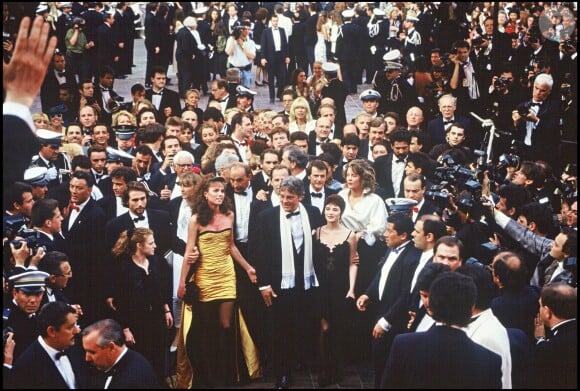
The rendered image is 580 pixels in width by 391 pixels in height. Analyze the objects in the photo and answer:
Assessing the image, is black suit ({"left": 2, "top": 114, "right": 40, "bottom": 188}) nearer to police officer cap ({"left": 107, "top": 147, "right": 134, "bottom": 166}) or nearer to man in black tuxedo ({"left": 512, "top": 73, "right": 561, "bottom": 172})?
police officer cap ({"left": 107, "top": 147, "right": 134, "bottom": 166})

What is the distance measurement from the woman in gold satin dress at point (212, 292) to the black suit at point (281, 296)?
0.18m

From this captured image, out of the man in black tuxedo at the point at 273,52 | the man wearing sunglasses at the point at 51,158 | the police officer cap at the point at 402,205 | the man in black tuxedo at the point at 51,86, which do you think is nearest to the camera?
the police officer cap at the point at 402,205

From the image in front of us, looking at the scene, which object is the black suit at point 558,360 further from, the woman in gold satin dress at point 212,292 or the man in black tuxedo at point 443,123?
the man in black tuxedo at point 443,123

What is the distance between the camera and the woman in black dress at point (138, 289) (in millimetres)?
6469

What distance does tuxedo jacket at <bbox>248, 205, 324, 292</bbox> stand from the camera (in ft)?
22.0

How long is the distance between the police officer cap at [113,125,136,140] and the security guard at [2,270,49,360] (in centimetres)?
417

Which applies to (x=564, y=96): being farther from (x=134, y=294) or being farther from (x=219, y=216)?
(x=134, y=294)

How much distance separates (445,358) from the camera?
13.5 feet

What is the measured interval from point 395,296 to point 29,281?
2.41m

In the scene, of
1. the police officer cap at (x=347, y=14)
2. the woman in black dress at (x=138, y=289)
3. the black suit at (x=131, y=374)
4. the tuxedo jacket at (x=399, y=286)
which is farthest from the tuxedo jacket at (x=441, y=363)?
the police officer cap at (x=347, y=14)

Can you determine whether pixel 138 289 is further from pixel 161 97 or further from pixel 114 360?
pixel 161 97

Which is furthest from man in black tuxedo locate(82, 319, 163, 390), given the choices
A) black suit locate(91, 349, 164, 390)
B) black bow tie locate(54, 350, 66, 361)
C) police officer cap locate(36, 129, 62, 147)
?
police officer cap locate(36, 129, 62, 147)

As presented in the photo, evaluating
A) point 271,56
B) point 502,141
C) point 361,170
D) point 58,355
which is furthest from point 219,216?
point 271,56

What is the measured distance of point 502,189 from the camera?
23.0 ft
